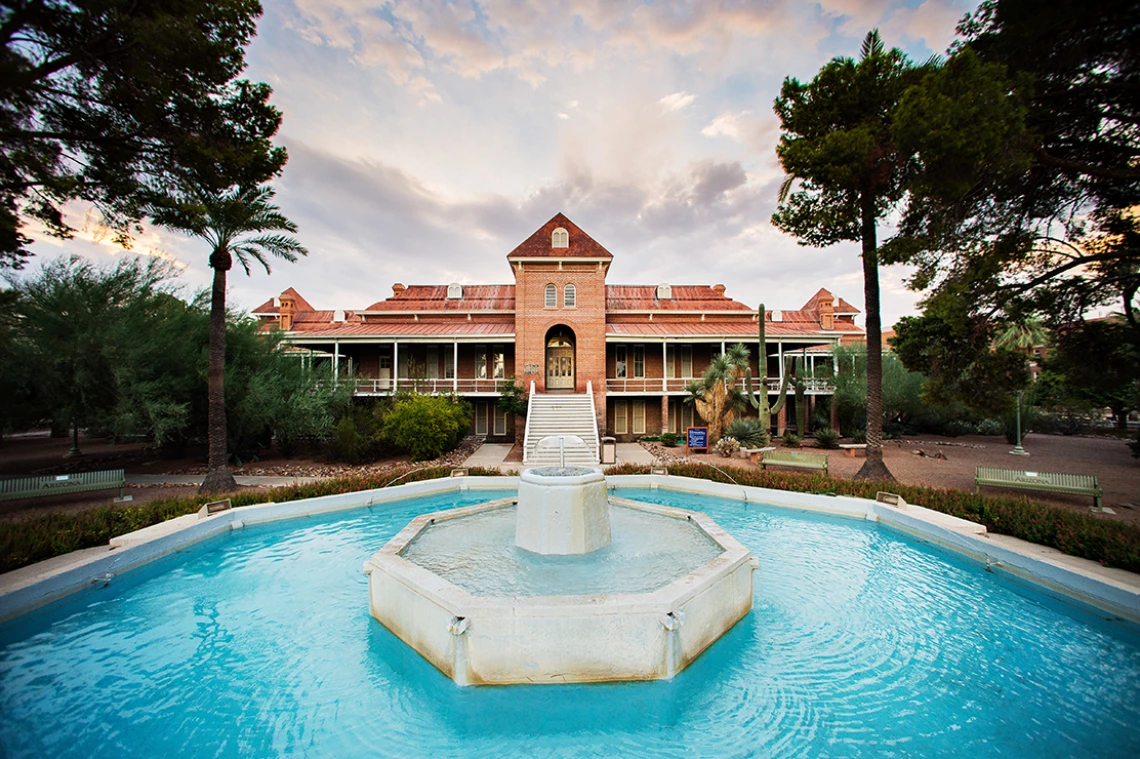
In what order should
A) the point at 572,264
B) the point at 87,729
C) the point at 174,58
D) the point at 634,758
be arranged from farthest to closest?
1. the point at 572,264
2. the point at 174,58
3. the point at 87,729
4. the point at 634,758

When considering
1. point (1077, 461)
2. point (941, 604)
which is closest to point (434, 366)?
point (941, 604)

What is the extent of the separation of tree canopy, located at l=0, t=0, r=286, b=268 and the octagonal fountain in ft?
20.6

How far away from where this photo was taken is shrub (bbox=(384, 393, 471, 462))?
1778 cm

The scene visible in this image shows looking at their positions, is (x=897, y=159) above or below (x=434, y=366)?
above

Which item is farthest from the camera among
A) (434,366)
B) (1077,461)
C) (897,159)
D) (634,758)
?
(434,366)

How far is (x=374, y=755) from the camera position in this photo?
12.3ft

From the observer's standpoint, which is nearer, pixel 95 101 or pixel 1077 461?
pixel 95 101

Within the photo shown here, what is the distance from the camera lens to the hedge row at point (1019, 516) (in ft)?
22.4

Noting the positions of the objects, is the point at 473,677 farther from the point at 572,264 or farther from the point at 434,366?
the point at 434,366

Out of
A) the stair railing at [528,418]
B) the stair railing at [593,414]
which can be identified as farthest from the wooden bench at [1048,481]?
the stair railing at [528,418]

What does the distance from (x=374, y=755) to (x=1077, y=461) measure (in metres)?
25.0

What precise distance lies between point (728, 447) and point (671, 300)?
13742mm

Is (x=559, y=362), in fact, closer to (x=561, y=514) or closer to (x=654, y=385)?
(x=654, y=385)

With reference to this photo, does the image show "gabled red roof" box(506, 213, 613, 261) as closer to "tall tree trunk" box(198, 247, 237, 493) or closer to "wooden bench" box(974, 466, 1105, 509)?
"tall tree trunk" box(198, 247, 237, 493)
